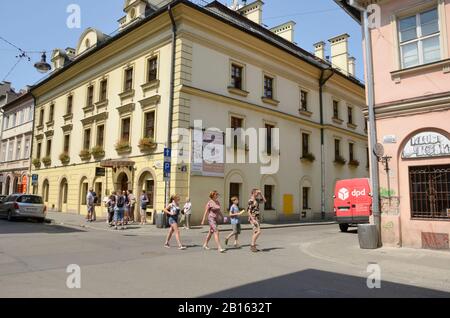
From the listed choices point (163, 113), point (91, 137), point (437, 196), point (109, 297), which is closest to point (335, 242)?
point (437, 196)

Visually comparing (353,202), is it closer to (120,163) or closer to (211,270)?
(211,270)

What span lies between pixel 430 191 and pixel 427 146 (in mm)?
1332

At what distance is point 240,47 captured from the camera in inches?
867

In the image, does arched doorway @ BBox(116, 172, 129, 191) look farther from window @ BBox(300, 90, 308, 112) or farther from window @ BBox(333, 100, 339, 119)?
window @ BBox(333, 100, 339, 119)

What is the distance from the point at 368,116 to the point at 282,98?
12.8 metres

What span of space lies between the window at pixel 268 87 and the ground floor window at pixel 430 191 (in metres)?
13.6

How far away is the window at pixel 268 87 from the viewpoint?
23913 mm

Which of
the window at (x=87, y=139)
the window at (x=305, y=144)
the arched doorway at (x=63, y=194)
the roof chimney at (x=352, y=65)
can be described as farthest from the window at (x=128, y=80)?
the roof chimney at (x=352, y=65)

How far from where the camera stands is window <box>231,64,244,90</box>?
2183 cm

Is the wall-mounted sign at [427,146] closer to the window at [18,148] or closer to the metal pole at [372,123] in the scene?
the metal pole at [372,123]

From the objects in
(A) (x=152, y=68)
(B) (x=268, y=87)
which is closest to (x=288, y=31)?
(B) (x=268, y=87)

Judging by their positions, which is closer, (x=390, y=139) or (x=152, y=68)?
(x=390, y=139)

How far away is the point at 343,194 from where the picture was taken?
59.7 feet

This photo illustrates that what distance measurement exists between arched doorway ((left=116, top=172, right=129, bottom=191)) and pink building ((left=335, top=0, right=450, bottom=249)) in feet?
48.1
